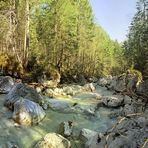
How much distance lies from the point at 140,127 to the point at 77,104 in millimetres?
6908

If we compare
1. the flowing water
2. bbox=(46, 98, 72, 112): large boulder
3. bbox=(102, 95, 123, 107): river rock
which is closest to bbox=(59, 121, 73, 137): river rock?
the flowing water

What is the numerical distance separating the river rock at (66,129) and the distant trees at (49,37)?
282 inches

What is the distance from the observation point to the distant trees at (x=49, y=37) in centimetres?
1761

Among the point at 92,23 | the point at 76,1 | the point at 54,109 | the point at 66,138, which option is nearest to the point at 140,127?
the point at 66,138

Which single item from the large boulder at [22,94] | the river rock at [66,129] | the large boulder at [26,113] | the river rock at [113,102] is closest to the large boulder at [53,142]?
the river rock at [66,129]

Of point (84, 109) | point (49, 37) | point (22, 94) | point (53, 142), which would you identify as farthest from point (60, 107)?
point (49, 37)

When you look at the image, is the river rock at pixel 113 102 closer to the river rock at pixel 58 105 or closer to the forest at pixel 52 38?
the river rock at pixel 58 105

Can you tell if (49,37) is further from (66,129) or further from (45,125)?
(66,129)

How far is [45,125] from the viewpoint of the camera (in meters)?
9.11

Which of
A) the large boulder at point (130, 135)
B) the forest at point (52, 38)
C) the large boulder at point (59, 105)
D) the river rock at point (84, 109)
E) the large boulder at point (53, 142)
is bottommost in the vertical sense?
the large boulder at point (53, 142)

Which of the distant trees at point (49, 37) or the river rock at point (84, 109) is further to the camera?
the distant trees at point (49, 37)

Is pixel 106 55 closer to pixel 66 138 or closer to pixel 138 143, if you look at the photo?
pixel 66 138

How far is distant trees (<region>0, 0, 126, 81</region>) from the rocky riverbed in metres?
4.88

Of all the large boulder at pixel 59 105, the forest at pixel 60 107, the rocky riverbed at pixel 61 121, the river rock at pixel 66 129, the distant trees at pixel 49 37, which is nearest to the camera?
the forest at pixel 60 107
